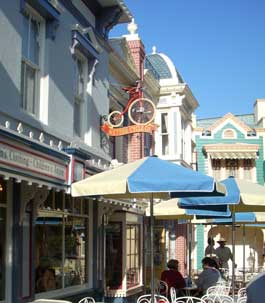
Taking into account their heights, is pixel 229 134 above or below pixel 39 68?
above

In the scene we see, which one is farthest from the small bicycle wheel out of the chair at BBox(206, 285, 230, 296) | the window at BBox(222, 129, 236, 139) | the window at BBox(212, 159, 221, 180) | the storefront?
the window at BBox(222, 129, 236, 139)

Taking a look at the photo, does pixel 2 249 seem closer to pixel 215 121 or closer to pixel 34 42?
pixel 34 42

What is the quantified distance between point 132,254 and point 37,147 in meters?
7.97

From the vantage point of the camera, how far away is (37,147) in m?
7.73

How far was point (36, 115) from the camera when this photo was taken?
9359mm

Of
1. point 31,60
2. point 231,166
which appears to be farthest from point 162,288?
point 231,166

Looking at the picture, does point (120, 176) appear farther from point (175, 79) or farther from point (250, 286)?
point (175, 79)

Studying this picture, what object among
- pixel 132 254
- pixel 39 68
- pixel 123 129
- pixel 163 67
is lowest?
pixel 132 254

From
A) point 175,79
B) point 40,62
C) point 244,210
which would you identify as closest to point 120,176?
point 40,62

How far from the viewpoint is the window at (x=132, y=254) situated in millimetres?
14591

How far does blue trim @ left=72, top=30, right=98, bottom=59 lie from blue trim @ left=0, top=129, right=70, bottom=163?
2.82 meters

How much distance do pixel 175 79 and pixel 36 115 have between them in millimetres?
12132

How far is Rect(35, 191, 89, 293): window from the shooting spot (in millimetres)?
9281

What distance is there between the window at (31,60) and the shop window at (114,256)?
205 inches
